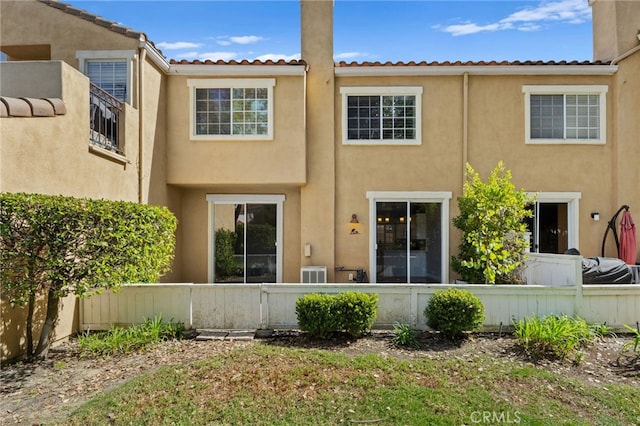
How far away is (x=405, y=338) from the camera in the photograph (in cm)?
684

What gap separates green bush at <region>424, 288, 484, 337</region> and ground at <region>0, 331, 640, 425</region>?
0.29 metres

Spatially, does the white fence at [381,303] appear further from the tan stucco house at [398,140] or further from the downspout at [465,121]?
the downspout at [465,121]

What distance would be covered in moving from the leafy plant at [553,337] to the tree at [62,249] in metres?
6.91

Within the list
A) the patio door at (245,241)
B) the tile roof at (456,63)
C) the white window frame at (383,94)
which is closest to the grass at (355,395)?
the patio door at (245,241)

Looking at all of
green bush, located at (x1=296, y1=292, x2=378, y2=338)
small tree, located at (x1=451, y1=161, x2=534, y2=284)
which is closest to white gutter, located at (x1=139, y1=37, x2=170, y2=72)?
green bush, located at (x1=296, y1=292, x2=378, y2=338)

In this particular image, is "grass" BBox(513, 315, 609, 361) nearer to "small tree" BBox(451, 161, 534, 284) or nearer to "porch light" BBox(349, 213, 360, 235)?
"small tree" BBox(451, 161, 534, 284)

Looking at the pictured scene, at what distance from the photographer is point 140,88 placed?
964 cm

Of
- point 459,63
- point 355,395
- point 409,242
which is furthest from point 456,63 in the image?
point 355,395

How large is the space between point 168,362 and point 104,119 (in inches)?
226

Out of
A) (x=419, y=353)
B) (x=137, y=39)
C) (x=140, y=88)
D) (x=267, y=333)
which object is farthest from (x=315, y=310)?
(x=137, y=39)

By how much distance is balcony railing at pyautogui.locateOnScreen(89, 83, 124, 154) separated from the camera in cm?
816

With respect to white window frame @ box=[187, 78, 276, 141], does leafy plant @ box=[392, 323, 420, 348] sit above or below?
below

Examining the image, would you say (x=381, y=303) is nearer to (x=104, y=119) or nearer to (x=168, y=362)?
(x=168, y=362)

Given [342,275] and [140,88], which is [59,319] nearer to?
[140,88]
